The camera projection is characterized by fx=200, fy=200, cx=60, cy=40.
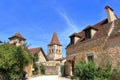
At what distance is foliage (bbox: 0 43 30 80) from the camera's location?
24719mm

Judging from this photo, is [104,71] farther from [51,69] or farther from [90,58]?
[51,69]

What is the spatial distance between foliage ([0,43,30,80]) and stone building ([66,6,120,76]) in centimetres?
670

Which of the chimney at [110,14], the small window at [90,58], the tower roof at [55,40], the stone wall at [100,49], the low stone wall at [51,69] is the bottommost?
the low stone wall at [51,69]

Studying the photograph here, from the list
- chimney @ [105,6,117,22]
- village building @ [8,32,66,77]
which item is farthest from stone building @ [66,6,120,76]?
village building @ [8,32,66,77]

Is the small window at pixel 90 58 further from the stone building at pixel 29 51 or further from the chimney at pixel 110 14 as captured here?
the stone building at pixel 29 51

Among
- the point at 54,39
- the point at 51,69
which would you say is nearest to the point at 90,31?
the point at 51,69

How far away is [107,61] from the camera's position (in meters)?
22.5

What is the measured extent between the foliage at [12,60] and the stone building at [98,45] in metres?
6.70

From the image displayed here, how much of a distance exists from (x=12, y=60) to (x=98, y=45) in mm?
10778

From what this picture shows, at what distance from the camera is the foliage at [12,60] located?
81.1 feet

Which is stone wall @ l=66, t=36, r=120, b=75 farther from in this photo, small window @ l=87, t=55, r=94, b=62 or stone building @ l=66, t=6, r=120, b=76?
small window @ l=87, t=55, r=94, b=62

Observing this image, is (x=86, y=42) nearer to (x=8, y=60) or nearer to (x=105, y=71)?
(x=105, y=71)

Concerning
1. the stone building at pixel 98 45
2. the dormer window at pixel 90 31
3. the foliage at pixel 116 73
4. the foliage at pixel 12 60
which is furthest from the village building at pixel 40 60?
the foliage at pixel 116 73

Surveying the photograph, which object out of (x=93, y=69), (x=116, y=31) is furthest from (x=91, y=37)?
(x=93, y=69)
